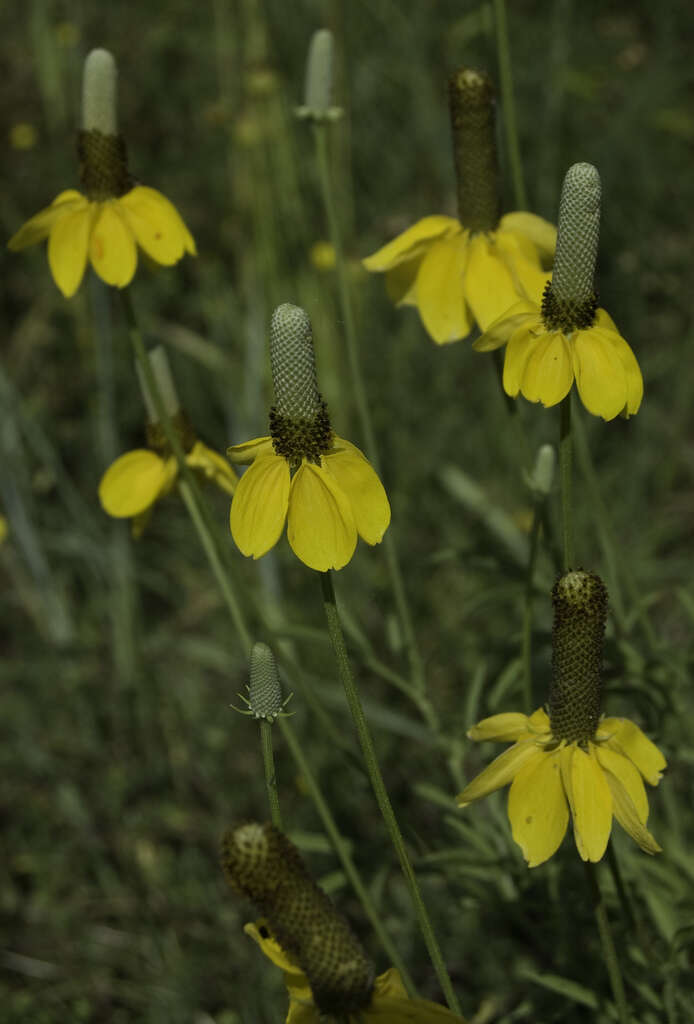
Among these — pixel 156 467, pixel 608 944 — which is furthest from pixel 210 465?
pixel 608 944

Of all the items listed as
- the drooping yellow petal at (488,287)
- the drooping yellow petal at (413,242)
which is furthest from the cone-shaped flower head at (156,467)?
the drooping yellow petal at (488,287)

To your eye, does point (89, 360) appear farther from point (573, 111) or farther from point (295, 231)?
point (573, 111)

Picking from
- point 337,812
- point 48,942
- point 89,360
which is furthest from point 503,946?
point 89,360

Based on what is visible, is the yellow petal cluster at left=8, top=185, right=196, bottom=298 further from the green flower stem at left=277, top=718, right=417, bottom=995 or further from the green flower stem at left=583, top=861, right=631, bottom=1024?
the green flower stem at left=583, top=861, right=631, bottom=1024

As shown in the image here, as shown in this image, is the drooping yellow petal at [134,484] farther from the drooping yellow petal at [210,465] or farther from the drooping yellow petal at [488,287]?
the drooping yellow petal at [488,287]

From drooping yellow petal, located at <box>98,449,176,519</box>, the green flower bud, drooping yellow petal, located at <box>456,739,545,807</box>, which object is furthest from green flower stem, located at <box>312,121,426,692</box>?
drooping yellow petal, located at <box>456,739,545,807</box>
